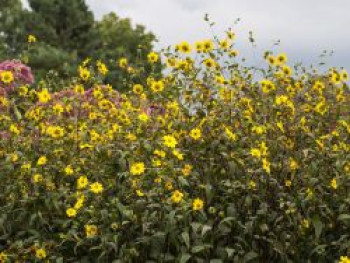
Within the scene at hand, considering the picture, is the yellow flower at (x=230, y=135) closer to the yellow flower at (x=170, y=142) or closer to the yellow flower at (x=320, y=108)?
the yellow flower at (x=170, y=142)

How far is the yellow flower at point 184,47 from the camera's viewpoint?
600 centimetres

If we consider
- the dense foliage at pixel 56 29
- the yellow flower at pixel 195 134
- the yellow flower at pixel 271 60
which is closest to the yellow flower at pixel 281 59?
the yellow flower at pixel 271 60

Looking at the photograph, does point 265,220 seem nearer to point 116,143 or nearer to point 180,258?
point 180,258

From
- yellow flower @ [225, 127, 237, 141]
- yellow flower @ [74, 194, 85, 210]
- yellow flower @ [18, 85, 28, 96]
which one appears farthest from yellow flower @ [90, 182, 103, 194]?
yellow flower @ [18, 85, 28, 96]

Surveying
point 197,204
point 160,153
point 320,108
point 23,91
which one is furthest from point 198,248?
point 23,91

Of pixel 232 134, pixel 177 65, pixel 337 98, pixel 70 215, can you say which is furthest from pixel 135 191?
pixel 337 98

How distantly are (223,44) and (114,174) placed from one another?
1.75 m

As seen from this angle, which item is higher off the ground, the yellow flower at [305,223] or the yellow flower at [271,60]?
the yellow flower at [271,60]

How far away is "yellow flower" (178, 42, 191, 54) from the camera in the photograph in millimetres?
6000

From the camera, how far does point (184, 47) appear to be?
6016mm

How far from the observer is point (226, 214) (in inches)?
189

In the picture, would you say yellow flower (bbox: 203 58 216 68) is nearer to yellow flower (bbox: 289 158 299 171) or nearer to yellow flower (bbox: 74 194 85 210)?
yellow flower (bbox: 289 158 299 171)

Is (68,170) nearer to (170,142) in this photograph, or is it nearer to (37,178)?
(37,178)

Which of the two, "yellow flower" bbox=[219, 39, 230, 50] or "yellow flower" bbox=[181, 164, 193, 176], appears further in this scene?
"yellow flower" bbox=[219, 39, 230, 50]
